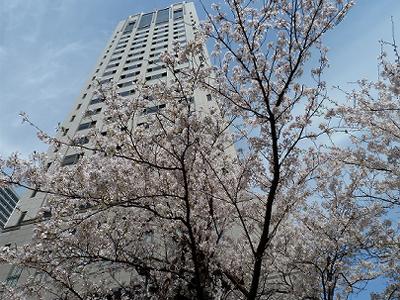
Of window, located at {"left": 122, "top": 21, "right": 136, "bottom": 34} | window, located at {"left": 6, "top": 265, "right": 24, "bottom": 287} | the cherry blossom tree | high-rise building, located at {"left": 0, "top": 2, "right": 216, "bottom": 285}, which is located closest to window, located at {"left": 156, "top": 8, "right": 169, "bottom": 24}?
high-rise building, located at {"left": 0, "top": 2, "right": 216, "bottom": 285}

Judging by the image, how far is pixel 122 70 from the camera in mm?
40562

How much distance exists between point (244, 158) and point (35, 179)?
5409 millimetres

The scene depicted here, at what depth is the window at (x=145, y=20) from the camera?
55.9 m

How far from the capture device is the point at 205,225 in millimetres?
9633

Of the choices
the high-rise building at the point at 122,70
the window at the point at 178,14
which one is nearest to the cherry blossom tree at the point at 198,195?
the high-rise building at the point at 122,70

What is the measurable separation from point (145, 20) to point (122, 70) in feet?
70.7

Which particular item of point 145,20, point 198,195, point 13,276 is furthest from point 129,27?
point 198,195

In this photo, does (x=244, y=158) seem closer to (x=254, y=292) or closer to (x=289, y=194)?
(x=289, y=194)

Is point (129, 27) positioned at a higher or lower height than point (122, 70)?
higher

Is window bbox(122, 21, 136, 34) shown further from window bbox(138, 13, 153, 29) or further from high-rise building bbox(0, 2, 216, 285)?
window bbox(138, 13, 153, 29)

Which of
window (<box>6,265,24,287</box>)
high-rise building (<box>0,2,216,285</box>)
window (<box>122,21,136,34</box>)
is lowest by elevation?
window (<box>6,265,24,287</box>)

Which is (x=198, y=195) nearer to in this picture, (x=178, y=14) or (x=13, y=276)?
(x=13, y=276)

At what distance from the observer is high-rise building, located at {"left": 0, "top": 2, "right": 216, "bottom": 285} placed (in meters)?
20.9

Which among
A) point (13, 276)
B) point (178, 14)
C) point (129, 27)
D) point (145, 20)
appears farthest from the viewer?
point (145, 20)
